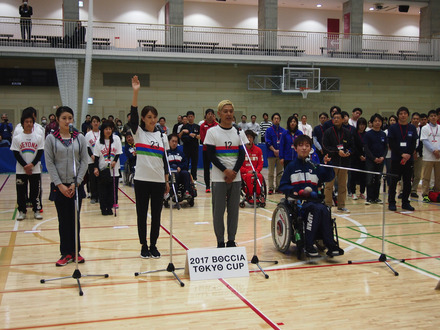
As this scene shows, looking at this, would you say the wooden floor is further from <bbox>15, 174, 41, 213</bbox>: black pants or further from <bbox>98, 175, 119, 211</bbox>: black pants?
<bbox>98, 175, 119, 211</bbox>: black pants

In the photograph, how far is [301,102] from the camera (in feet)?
78.0

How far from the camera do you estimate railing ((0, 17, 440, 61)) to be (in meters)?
20.6

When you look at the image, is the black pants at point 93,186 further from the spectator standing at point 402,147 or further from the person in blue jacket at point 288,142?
the spectator standing at point 402,147

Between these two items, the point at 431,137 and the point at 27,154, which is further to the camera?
the point at 431,137

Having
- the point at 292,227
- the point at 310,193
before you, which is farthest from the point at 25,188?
the point at 310,193

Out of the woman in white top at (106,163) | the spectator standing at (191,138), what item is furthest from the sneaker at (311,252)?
the spectator standing at (191,138)

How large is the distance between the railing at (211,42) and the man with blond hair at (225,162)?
16135mm

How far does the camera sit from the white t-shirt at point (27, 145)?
8086mm

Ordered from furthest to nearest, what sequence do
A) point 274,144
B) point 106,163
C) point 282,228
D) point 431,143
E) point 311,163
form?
point 274,144 < point 431,143 < point 106,163 < point 282,228 < point 311,163

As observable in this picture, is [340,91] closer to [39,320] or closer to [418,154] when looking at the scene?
[418,154]

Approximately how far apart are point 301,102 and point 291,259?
1860 cm

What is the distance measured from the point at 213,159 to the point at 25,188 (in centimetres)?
439

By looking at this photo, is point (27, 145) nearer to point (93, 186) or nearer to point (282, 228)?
point (93, 186)

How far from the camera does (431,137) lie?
10.3 m
